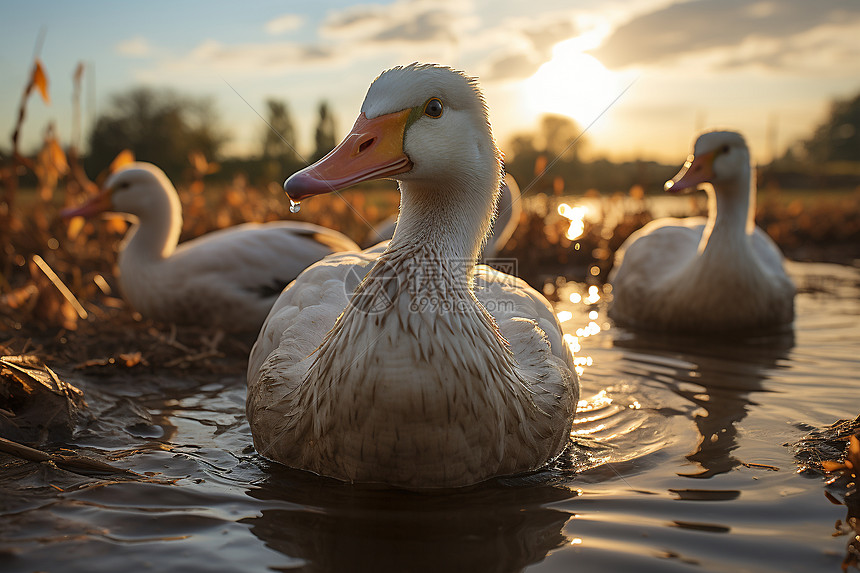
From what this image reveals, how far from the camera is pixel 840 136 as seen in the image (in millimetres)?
59125

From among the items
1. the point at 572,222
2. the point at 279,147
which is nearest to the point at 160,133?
the point at 279,147

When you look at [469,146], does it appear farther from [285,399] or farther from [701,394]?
[701,394]

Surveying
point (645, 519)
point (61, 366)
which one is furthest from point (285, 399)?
point (61, 366)

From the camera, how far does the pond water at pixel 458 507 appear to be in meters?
2.62

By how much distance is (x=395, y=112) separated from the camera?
9.84 ft

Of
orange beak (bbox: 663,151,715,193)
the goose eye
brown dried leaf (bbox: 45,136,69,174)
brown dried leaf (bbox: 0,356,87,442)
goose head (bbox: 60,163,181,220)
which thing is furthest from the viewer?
brown dried leaf (bbox: 45,136,69,174)

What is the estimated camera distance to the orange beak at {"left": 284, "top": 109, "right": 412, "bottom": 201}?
115 inches

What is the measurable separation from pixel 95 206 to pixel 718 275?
592cm

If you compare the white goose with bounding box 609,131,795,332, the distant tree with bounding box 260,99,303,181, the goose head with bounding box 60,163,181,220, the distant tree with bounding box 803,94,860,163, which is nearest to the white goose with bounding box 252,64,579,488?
the white goose with bounding box 609,131,795,332

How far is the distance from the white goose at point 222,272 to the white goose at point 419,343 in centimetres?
321

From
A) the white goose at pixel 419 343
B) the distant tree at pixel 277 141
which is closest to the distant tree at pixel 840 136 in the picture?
the distant tree at pixel 277 141

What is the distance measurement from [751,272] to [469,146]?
455 centimetres

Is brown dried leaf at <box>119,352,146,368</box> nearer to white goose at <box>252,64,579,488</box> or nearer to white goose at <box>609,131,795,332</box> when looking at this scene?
white goose at <box>252,64,579,488</box>

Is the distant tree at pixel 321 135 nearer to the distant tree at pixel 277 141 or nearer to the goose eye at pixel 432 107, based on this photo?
the goose eye at pixel 432 107
